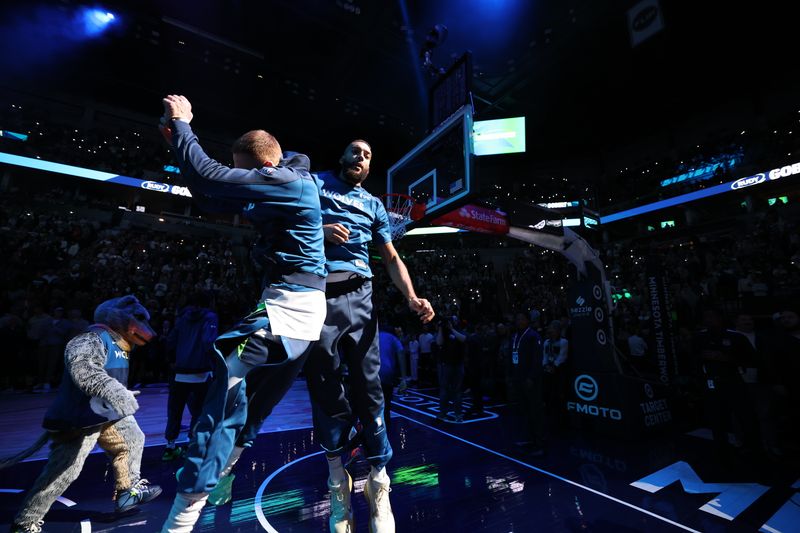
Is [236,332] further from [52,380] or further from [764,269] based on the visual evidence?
[764,269]

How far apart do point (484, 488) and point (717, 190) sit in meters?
23.2

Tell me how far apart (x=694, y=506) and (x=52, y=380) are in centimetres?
1309

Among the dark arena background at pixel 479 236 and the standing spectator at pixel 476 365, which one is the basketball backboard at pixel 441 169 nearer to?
the dark arena background at pixel 479 236

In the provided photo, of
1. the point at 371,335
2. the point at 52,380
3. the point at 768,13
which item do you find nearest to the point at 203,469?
the point at 371,335

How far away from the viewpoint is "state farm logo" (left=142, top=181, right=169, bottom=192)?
2161 centimetres

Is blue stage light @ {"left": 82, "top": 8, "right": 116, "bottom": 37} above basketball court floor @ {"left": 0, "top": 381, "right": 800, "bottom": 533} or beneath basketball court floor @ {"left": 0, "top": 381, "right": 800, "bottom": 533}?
above

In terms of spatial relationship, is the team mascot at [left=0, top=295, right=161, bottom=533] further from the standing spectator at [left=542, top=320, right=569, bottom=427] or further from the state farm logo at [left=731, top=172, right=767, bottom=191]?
the state farm logo at [left=731, top=172, right=767, bottom=191]

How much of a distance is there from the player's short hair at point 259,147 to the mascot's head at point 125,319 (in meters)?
2.19

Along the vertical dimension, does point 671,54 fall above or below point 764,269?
above

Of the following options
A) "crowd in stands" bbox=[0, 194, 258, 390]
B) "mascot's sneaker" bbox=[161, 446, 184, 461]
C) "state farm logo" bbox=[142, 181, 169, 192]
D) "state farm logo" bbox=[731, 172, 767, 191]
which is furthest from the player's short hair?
"state farm logo" bbox=[142, 181, 169, 192]

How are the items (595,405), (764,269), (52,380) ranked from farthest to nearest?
(764,269) < (52,380) < (595,405)

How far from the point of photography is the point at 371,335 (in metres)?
2.17

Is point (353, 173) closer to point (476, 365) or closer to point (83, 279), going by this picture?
point (476, 365)

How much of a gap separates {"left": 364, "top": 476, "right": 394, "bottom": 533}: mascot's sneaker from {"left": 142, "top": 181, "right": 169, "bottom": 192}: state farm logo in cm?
2571
